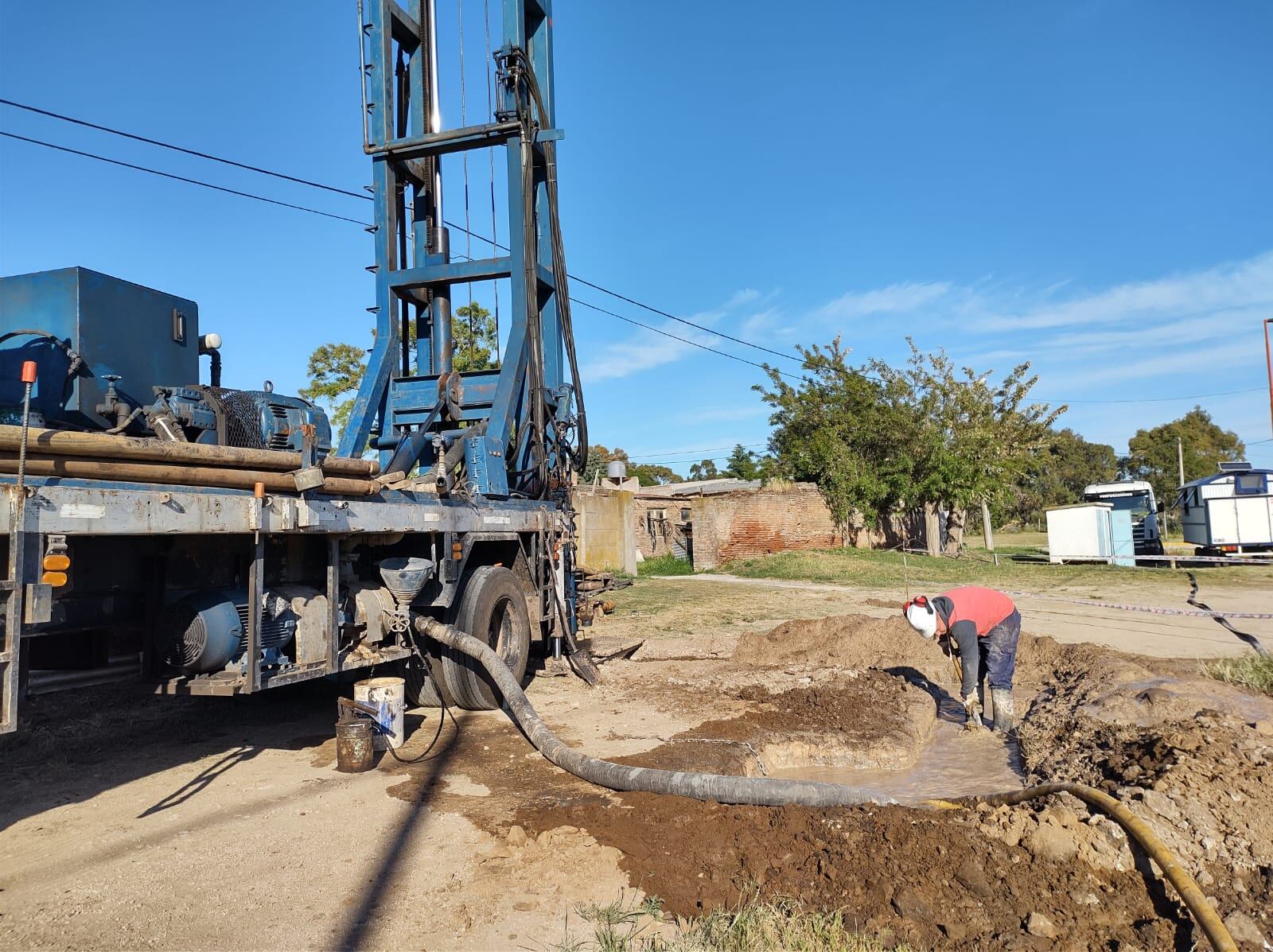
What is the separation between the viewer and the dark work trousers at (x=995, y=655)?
264 inches

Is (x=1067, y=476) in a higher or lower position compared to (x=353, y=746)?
higher

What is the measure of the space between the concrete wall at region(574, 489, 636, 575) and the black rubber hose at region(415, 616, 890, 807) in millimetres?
15525

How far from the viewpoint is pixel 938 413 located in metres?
26.5

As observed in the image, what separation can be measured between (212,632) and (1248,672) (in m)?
8.05

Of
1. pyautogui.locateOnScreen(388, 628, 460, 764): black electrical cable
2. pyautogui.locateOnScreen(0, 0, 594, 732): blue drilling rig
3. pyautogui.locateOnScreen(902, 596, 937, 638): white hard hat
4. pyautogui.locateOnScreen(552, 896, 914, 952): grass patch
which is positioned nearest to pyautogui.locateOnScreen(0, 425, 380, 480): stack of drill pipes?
pyautogui.locateOnScreen(0, 0, 594, 732): blue drilling rig

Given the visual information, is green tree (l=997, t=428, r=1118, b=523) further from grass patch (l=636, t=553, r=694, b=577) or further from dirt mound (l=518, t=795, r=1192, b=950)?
dirt mound (l=518, t=795, r=1192, b=950)

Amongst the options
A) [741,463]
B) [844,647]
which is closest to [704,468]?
[741,463]

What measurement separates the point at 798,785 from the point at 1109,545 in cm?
2072

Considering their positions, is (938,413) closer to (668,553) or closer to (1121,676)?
(668,553)

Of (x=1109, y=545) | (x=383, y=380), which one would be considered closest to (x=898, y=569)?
(x=1109, y=545)

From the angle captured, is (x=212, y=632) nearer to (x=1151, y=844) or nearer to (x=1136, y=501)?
(x=1151, y=844)

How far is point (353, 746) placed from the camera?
5.43 m

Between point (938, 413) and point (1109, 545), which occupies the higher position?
point (938, 413)

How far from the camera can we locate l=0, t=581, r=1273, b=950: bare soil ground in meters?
3.43
